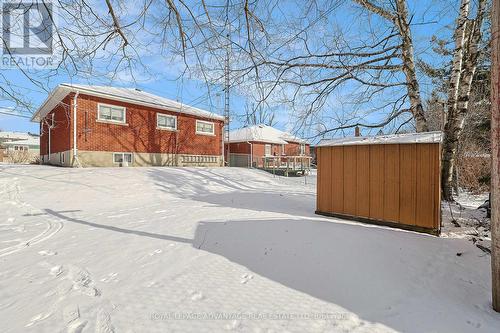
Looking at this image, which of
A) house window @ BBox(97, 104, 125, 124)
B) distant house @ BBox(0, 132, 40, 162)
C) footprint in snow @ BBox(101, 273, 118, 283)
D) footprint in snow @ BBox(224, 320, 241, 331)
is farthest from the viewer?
distant house @ BBox(0, 132, 40, 162)

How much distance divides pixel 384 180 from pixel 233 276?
4124 millimetres

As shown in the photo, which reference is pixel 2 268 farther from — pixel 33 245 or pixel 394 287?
pixel 394 287

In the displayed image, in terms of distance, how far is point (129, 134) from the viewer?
15250 mm

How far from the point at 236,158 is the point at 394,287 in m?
25.7

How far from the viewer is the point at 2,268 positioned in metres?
3.36

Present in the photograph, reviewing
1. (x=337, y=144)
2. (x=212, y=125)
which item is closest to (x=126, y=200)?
(x=337, y=144)

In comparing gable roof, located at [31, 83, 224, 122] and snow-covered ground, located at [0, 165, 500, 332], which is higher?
gable roof, located at [31, 83, 224, 122]

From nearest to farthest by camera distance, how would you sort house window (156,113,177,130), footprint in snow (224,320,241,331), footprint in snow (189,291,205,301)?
footprint in snow (224,320,241,331)
footprint in snow (189,291,205,301)
house window (156,113,177,130)

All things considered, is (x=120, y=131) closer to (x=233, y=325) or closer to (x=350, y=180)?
(x=350, y=180)

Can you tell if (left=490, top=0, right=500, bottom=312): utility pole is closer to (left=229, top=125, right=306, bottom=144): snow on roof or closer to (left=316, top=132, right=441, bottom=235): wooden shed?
(left=316, top=132, right=441, bottom=235): wooden shed

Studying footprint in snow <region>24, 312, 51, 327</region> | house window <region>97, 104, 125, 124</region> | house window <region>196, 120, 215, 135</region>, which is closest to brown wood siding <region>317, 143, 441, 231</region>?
footprint in snow <region>24, 312, 51, 327</region>

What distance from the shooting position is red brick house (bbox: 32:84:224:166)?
13.3m

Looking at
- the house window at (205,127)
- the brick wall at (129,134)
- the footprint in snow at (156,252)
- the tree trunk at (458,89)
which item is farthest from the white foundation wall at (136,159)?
the tree trunk at (458,89)

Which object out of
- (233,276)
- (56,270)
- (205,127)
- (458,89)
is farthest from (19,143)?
(458,89)
